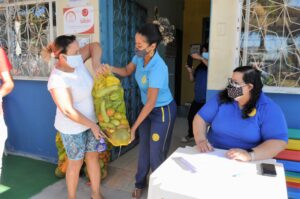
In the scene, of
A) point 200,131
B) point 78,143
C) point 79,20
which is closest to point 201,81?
point 79,20

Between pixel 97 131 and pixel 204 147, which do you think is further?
pixel 97 131

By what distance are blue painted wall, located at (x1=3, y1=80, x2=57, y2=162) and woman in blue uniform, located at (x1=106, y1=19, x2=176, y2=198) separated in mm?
1328

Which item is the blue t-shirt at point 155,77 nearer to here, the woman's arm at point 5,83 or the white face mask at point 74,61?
the white face mask at point 74,61

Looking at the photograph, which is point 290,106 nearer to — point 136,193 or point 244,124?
point 244,124

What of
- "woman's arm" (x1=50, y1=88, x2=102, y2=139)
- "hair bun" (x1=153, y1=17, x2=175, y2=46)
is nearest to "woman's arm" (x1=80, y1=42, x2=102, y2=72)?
"woman's arm" (x1=50, y1=88, x2=102, y2=139)

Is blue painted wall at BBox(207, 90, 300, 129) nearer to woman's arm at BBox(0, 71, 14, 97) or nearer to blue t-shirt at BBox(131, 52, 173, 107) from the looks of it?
blue t-shirt at BBox(131, 52, 173, 107)

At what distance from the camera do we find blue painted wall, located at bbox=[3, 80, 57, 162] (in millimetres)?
3279

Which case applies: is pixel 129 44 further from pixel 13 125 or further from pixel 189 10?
pixel 189 10

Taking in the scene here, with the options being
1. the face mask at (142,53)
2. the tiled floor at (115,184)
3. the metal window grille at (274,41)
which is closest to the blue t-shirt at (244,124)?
the metal window grille at (274,41)

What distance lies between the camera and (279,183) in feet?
4.24

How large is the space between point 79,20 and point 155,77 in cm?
133

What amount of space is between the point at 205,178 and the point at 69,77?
123 centimetres

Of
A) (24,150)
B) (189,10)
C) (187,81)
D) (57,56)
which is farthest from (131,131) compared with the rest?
(189,10)

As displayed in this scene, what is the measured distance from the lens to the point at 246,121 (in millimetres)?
1745
